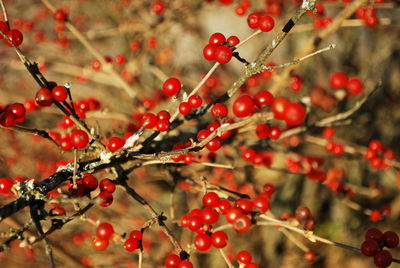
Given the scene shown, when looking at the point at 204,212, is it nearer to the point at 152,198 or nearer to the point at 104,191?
the point at 104,191

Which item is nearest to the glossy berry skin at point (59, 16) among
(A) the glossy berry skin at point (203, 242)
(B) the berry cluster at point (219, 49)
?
(B) the berry cluster at point (219, 49)

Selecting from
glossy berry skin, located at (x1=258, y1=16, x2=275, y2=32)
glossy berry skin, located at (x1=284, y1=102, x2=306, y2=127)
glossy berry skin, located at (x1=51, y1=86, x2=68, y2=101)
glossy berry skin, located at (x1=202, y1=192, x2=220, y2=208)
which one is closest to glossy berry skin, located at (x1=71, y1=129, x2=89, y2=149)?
glossy berry skin, located at (x1=51, y1=86, x2=68, y2=101)

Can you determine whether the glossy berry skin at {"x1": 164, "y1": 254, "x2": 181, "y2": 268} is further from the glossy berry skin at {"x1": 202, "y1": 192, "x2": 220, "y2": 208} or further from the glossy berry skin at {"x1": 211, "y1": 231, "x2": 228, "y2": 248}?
the glossy berry skin at {"x1": 202, "y1": 192, "x2": 220, "y2": 208}

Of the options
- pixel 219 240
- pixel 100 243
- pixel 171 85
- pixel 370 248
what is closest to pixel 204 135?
pixel 171 85

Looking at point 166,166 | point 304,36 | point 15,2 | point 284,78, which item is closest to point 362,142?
point 304,36

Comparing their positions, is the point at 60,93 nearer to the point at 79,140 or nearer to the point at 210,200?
the point at 79,140

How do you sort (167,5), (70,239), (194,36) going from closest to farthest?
(167,5), (70,239), (194,36)

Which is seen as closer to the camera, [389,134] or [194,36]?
[389,134]

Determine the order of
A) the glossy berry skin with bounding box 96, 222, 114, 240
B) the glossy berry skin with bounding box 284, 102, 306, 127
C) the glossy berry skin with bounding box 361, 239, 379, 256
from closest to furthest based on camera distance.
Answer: the glossy berry skin with bounding box 284, 102, 306, 127, the glossy berry skin with bounding box 96, 222, 114, 240, the glossy berry skin with bounding box 361, 239, 379, 256
